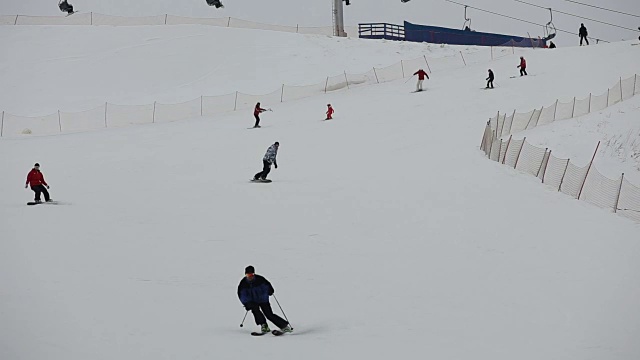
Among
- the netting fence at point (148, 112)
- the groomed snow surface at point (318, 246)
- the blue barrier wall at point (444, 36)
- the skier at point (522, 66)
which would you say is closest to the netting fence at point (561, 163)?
the groomed snow surface at point (318, 246)

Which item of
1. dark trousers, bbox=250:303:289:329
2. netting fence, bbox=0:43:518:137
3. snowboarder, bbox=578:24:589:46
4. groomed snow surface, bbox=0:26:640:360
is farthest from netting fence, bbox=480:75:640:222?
snowboarder, bbox=578:24:589:46

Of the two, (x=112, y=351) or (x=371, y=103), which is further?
(x=371, y=103)

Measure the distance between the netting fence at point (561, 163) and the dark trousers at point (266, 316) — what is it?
12.4 meters

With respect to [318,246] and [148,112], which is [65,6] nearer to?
[148,112]

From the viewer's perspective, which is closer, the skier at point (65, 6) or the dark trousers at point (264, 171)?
the dark trousers at point (264, 171)

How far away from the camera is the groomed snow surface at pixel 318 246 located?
A: 11.9 m

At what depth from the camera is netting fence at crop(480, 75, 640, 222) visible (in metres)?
23.0

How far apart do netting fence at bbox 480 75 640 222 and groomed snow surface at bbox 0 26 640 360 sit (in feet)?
2.61

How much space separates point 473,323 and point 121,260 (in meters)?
7.29

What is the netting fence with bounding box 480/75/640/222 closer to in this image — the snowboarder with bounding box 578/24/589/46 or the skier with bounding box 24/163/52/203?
the skier with bounding box 24/163/52/203

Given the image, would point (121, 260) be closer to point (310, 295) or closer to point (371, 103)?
point (310, 295)

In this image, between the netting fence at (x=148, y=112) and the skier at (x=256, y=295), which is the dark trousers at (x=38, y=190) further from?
the netting fence at (x=148, y=112)

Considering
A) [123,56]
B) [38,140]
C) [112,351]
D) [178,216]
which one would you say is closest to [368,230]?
[178,216]

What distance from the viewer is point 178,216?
70.6 feet
